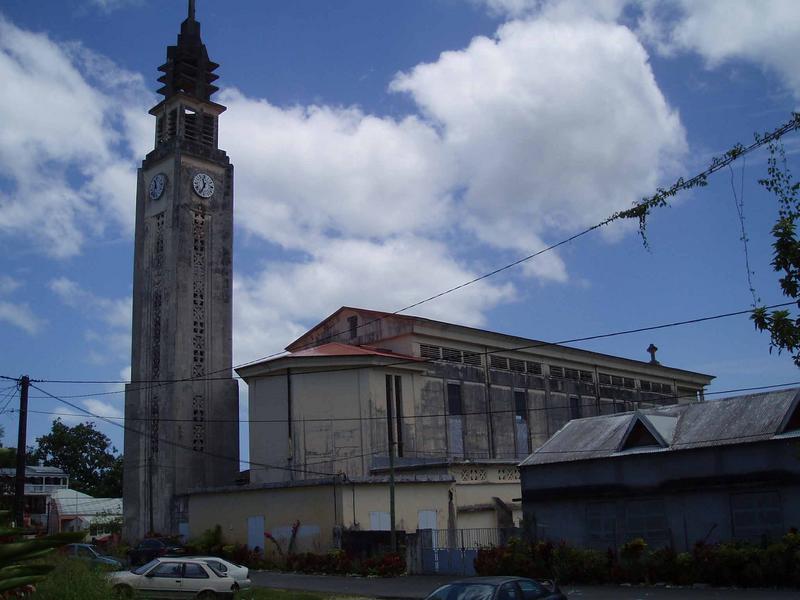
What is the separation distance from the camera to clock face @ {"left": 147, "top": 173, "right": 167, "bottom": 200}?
167 ft

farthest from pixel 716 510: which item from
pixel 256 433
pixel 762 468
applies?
pixel 256 433

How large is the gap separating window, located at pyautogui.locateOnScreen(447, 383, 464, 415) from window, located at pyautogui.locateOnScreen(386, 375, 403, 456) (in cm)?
414

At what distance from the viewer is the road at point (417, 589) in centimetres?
2081

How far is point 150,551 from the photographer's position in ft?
115

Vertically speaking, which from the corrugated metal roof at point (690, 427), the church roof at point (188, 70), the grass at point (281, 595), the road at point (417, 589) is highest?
the church roof at point (188, 70)

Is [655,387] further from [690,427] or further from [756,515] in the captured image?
[756,515]

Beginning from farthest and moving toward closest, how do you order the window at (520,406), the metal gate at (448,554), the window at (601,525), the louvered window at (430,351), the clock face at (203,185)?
the window at (520,406) → the clock face at (203,185) → the louvered window at (430,351) → the metal gate at (448,554) → the window at (601,525)

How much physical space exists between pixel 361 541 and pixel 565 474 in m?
8.61

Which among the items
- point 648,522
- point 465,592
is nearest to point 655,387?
point 648,522

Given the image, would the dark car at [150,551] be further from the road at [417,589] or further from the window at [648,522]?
the window at [648,522]

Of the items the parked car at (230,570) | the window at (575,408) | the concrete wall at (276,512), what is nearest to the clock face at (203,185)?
the concrete wall at (276,512)

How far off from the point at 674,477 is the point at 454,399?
973 inches

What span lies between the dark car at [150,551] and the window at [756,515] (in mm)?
22438

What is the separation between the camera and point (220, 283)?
5050 cm
